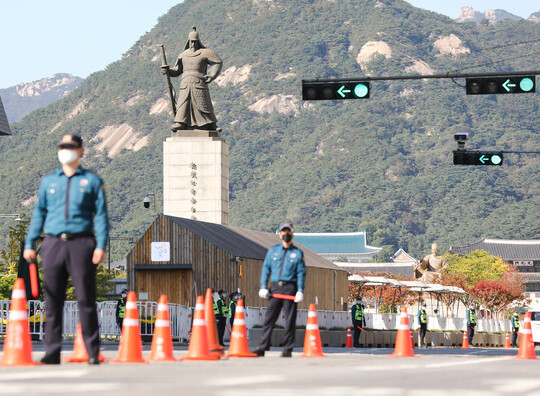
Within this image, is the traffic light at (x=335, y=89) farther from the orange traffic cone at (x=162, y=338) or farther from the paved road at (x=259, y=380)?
the paved road at (x=259, y=380)

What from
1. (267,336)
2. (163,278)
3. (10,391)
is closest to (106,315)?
(163,278)

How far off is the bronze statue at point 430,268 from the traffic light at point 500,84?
181ft

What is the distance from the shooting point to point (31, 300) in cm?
3094

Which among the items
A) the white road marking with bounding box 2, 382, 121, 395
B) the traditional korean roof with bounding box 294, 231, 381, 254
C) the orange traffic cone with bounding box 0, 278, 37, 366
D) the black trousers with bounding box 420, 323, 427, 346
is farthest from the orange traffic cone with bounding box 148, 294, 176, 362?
the traditional korean roof with bounding box 294, 231, 381, 254

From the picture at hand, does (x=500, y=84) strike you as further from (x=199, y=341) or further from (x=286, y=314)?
(x=199, y=341)

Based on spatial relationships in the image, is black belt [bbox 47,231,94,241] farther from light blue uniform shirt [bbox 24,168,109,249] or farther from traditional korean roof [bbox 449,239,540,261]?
traditional korean roof [bbox 449,239,540,261]

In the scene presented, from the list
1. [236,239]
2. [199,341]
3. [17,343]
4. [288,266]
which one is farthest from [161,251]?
[17,343]

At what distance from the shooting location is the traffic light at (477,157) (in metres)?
31.3

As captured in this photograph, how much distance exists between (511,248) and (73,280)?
11168 cm

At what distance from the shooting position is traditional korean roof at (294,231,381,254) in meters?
148

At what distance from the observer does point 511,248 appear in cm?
11931

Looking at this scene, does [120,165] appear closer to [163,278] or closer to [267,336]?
[163,278]

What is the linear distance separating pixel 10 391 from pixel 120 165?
189 m

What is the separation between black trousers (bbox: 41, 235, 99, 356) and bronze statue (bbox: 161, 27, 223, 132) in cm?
3413
